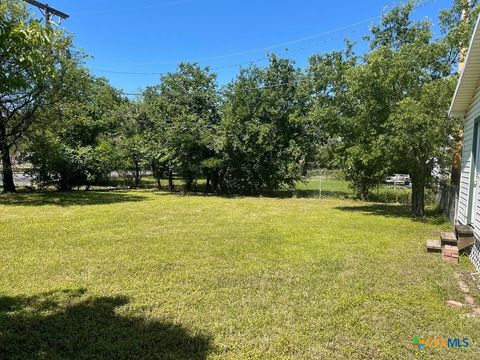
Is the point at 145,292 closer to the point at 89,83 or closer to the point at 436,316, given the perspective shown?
the point at 436,316

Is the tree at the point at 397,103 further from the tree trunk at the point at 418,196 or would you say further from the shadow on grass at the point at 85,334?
the shadow on grass at the point at 85,334

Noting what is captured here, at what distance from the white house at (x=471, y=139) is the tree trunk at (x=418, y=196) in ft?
11.4

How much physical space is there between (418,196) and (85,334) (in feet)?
36.9

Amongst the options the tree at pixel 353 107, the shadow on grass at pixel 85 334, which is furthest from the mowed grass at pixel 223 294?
the tree at pixel 353 107

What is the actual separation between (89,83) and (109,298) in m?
14.1

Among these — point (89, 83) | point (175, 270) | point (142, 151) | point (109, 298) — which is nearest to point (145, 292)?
point (109, 298)

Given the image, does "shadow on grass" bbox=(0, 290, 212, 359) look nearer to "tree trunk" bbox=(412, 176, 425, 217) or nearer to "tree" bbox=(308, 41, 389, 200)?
"tree" bbox=(308, 41, 389, 200)

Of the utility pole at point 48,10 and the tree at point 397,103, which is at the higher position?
the utility pole at point 48,10

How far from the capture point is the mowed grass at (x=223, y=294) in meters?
3.32

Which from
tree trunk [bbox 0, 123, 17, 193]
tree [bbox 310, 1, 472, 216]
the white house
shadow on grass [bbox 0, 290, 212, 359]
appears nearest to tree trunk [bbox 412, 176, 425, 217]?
tree [bbox 310, 1, 472, 216]

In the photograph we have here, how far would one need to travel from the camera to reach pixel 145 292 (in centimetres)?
458

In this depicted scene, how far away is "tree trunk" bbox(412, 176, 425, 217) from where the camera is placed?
11906mm

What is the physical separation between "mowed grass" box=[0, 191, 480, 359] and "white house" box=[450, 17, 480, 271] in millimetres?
892

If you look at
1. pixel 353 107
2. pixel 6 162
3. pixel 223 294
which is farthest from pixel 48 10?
pixel 223 294
